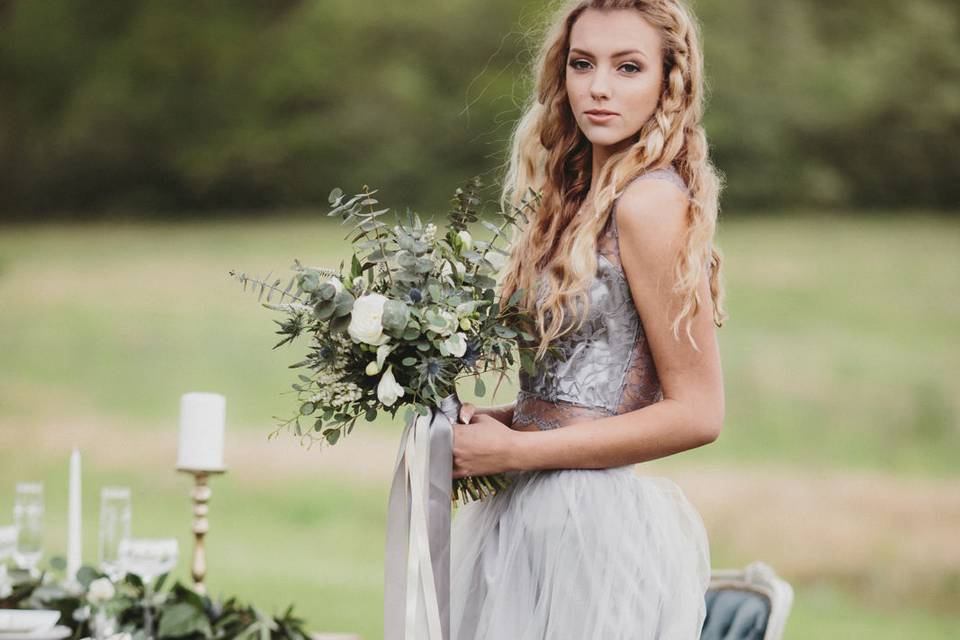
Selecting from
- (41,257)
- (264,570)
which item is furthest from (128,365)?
(264,570)

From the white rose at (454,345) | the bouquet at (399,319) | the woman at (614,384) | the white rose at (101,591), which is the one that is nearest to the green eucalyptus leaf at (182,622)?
the white rose at (101,591)

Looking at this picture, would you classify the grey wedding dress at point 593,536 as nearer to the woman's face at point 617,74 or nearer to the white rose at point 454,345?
Answer: the woman's face at point 617,74

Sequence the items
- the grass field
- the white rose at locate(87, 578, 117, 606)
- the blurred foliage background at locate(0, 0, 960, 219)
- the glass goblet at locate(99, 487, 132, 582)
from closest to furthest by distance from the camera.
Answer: the white rose at locate(87, 578, 117, 606) → the glass goblet at locate(99, 487, 132, 582) → the grass field → the blurred foliage background at locate(0, 0, 960, 219)

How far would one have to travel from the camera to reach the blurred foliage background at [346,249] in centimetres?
605

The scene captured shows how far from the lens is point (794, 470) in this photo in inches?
241

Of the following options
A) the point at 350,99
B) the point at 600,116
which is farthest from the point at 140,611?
the point at 350,99

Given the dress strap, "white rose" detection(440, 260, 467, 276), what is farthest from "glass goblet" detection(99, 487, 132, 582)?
the dress strap

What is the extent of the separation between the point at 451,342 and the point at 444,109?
519cm

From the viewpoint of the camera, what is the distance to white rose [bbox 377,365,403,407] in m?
1.80

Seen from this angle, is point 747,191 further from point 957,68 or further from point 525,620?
point 525,620

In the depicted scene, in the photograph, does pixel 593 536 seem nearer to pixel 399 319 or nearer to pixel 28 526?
pixel 399 319

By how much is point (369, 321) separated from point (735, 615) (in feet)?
3.41

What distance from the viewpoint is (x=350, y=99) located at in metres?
6.94

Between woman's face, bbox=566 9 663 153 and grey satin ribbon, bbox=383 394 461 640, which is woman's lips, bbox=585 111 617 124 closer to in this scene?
woman's face, bbox=566 9 663 153
